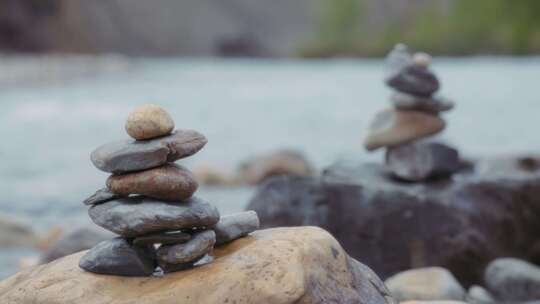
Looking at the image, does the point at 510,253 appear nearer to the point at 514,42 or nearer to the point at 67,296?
the point at 67,296

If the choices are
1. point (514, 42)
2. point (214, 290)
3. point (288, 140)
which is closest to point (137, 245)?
point (214, 290)

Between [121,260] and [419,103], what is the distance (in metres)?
2.18

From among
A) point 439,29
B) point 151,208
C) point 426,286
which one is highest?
point 151,208

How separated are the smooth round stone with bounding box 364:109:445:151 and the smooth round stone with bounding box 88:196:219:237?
1.90 metres

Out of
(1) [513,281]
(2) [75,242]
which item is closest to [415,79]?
(1) [513,281]

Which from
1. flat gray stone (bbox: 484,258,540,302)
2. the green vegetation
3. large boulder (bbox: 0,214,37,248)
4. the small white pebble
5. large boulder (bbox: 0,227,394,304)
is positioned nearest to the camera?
large boulder (bbox: 0,227,394,304)

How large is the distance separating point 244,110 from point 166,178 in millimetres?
13051

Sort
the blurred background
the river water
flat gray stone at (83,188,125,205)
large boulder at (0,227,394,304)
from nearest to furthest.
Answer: large boulder at (0,227,394,304) < flat gray stone at (83,188,125,205) < the river water < the blurred background

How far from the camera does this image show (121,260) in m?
2.49

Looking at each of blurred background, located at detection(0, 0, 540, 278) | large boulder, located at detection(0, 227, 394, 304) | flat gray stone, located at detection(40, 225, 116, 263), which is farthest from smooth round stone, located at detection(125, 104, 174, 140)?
blurred background, located at detection(0, 0, 540, 278)

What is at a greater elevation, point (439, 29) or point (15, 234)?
point (15, 234)

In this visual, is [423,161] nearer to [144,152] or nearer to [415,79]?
[415,79]

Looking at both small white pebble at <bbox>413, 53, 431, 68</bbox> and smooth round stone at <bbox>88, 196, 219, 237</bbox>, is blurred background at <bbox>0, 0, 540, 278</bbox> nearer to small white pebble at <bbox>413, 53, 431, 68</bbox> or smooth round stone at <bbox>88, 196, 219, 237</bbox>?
smooth round stone at <bbox>88, 196, 219, 237</bbox>

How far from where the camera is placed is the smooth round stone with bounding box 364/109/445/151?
4238 millimetres
